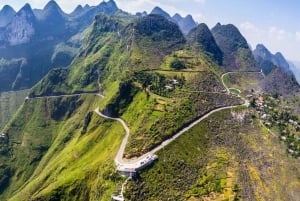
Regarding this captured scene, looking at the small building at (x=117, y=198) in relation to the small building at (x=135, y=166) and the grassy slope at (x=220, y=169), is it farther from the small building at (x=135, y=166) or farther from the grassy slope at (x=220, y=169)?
the small building at (x=135, y=166)

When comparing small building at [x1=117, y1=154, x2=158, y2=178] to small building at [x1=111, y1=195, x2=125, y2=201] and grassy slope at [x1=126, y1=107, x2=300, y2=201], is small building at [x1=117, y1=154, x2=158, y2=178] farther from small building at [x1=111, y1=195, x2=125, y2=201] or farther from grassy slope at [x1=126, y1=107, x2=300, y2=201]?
small building at [x1=111, y1=195, x2=125, y2=201]

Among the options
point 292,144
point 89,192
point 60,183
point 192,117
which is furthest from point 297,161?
point 60,183

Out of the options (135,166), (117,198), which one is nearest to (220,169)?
(135,166)

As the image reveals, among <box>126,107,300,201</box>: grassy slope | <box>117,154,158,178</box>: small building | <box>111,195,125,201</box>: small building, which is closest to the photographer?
<box>111,195,125,201</box>: small building

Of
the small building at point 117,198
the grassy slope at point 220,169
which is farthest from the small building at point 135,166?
the small building at point 117,198

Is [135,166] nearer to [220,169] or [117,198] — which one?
[117,198]

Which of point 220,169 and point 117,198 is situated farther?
point 220,169

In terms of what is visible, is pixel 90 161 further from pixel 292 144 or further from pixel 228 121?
pixel 292 144

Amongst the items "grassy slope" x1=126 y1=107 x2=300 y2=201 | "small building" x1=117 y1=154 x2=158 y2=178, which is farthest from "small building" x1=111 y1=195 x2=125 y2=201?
"small building" x1=117 y1=154 x2=158 y2=178

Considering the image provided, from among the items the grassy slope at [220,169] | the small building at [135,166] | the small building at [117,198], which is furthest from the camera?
the small building at [135,166]
